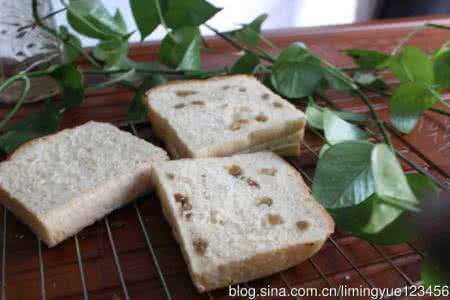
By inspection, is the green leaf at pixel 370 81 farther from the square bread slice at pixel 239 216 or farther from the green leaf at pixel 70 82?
the green leaf at pixel 70 82

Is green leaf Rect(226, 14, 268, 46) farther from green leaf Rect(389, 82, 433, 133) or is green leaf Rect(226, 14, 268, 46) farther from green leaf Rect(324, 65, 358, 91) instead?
green leaf Rect(389, 82, 433, 133)

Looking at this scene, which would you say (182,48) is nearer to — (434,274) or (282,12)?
(434,274)

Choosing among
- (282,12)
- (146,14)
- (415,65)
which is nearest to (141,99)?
(146,14)

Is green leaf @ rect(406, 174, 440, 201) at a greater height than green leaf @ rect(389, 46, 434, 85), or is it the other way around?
green leaf @ rect(406, 174, 440, 201)

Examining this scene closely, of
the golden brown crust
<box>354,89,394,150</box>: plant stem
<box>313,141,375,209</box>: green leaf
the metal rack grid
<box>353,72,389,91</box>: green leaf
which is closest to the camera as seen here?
<box>313,141,375,209</box>: green leaf

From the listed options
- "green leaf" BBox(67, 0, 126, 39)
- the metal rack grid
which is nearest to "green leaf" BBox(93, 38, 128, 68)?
"green leaf" BBox(67, 0, 126, 39)

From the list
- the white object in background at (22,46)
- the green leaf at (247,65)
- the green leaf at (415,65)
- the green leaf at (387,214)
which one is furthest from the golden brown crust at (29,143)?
the green leaf at (415,65)

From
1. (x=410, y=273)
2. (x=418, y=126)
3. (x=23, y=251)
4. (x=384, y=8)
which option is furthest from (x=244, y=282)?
(x=384, y=8)

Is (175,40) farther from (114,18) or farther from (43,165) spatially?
(43,165)
